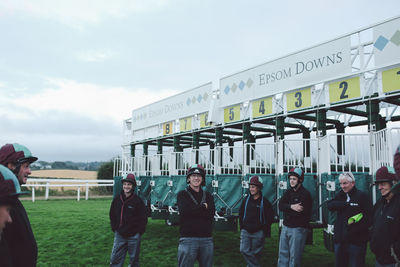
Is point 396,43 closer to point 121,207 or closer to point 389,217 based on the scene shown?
point 389,217

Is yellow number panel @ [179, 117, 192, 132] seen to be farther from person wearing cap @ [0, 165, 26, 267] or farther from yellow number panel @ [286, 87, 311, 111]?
person wearing cap @ [0, 165, 26, 267]

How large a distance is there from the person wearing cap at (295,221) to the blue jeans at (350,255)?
0.73 metres

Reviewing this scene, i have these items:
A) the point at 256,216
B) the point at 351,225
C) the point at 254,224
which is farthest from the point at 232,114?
the point at 351,225

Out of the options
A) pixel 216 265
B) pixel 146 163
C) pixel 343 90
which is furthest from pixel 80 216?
pixel 343 90

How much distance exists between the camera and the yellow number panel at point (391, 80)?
599cm

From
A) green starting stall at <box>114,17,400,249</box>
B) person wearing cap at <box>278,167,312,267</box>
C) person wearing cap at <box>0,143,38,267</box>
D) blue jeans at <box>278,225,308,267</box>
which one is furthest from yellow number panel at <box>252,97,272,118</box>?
person wearing cap at <box>0,143,38,267</box>

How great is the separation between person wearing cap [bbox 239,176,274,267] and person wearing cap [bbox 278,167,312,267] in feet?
0.93

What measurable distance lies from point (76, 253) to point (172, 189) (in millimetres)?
2783

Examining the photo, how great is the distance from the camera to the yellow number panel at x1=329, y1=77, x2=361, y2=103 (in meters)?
6.59

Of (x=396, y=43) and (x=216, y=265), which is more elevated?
(x=396, y=43)

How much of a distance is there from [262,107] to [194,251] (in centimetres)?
522

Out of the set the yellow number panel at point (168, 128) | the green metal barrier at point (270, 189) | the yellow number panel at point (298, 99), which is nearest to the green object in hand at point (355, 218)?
the green metal barrier at point (270, 189)

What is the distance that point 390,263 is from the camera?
122 inches

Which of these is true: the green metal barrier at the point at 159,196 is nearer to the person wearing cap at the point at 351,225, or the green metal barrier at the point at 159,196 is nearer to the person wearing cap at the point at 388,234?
the person wearing cap at the point at 351,225
